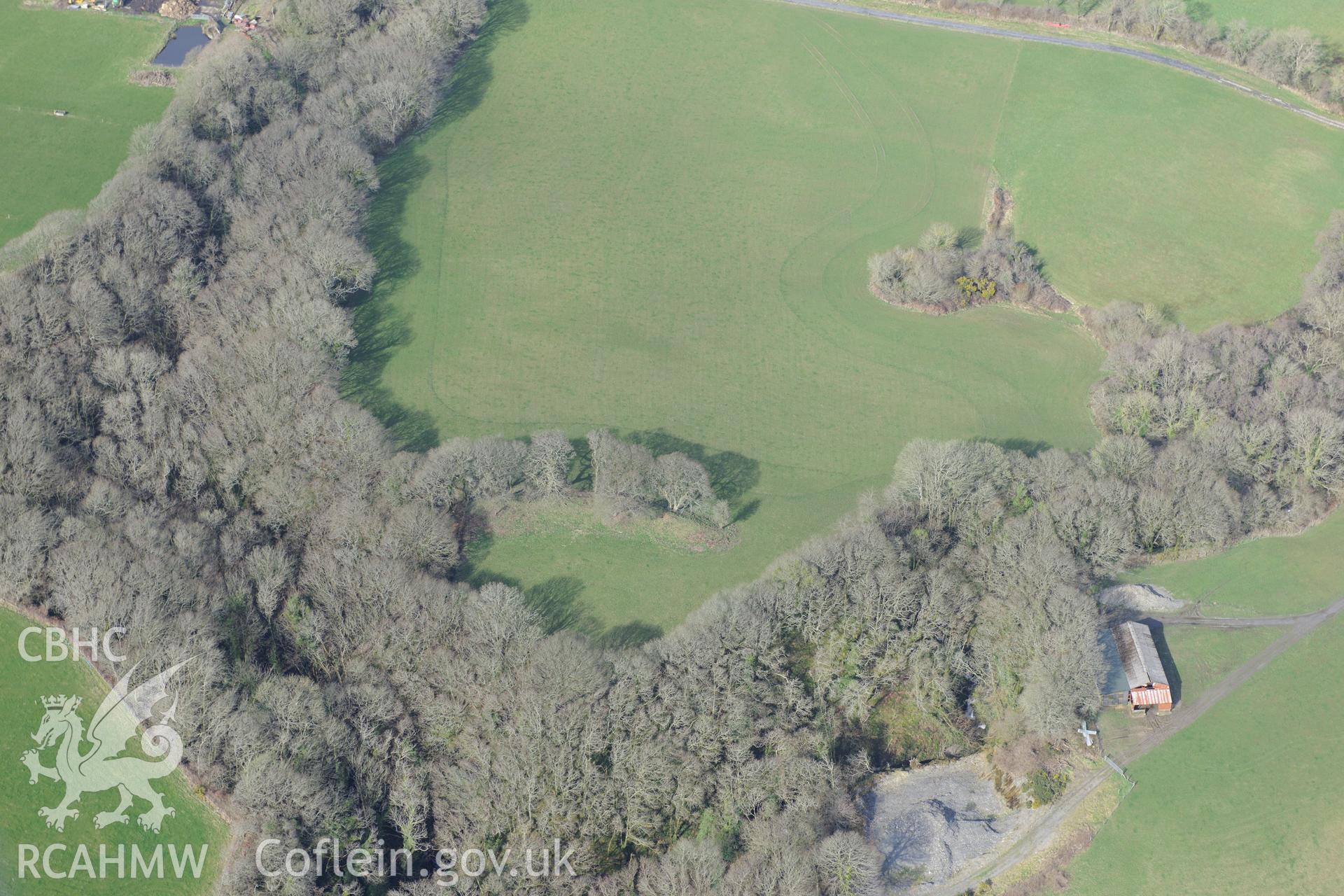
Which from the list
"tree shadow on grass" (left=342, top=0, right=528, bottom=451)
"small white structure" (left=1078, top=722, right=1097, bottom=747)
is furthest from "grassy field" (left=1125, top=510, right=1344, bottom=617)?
"tree shadow on grass" (left=342, top=0, right=528, bottom=451)

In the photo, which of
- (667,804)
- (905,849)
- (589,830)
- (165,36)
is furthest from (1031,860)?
(165,36)

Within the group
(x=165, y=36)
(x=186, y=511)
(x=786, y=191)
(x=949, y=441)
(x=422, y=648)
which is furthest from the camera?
(x=165, y=36)

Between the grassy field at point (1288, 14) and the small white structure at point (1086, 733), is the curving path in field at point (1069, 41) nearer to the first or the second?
the grassy field at point (1288, 14)

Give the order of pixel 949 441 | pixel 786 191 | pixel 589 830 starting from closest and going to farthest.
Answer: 1. pixel 589 830
2. pixel 949 441
3. pixel 786 191

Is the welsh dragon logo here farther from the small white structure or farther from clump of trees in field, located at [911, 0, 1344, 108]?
clump of trees in field, located at [911, 0, 1344, 108]

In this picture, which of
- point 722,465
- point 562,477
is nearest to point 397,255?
point 562,477

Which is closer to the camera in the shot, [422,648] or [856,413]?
[422,648]

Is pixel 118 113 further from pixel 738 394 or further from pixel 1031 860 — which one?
pixel 1031 860
